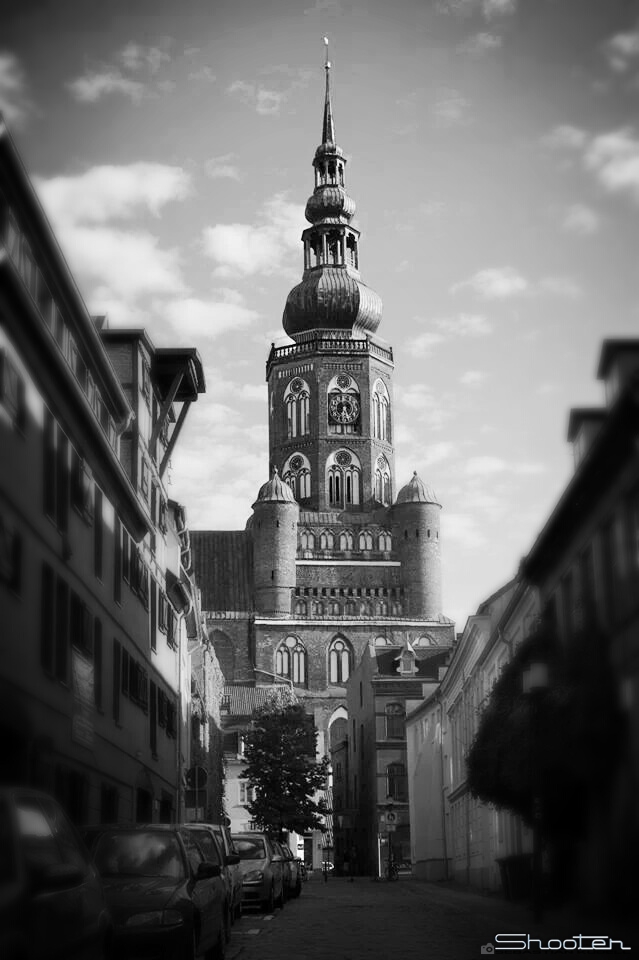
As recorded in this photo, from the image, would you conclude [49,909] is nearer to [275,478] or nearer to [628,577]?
[628,577]

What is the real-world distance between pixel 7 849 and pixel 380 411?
122989 mm

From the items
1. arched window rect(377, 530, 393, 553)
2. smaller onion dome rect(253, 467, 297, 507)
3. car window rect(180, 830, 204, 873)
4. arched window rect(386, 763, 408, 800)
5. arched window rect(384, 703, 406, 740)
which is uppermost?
smaller onion dome rect(253, 467, 297, 507)

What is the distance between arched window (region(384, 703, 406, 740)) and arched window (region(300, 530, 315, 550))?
140ft

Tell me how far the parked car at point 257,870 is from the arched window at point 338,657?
301ft

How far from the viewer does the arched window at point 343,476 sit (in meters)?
127

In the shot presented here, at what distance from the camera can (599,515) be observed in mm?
16219

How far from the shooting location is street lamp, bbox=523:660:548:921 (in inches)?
783

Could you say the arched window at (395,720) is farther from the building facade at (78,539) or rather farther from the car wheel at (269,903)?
the car wheel at (269,903)

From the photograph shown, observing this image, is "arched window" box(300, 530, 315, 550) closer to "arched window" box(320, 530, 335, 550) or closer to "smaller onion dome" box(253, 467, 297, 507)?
"arched window" box(320, 530, 335, 550)

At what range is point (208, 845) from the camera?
773 inches

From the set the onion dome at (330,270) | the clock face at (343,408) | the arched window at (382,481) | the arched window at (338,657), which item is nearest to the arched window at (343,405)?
the clock face at (343,408)

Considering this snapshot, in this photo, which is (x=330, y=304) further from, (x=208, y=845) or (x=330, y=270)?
(x=208, y=845)

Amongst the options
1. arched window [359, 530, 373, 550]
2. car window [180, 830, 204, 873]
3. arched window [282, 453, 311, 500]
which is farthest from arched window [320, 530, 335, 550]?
car window [180, 830, 204, 873]

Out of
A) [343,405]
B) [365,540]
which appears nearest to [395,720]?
[365,540]
